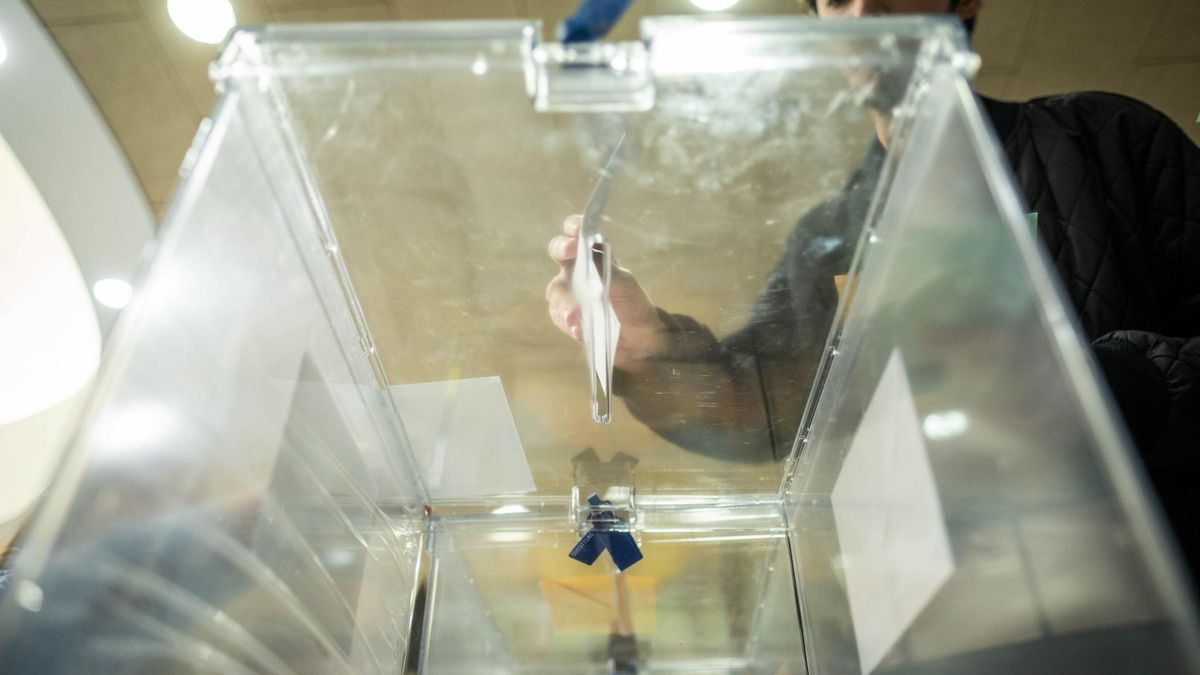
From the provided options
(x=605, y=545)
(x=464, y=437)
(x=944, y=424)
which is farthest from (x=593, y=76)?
(x=605, y=545)

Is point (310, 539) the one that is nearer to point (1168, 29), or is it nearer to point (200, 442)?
point (200, 442)

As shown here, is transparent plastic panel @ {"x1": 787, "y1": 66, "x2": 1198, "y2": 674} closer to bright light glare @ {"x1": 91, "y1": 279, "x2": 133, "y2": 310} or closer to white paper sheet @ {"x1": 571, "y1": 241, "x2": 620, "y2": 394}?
white paper sheet @ {"x1": 571, "y1": 241, "x2": 620, "y2": 394}

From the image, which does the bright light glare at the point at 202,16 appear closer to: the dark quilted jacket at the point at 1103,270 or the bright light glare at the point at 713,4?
the bright light glare at the point at 713,4

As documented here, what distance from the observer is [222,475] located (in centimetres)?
46

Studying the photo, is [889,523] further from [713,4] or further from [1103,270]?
[713,4]

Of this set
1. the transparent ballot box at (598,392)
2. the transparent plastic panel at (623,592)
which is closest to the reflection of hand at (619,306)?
the transparent ballot box at (598,392)

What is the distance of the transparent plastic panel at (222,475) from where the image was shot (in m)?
0.35

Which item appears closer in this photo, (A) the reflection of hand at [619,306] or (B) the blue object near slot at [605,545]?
(A) the reflection of hand at [619,306]

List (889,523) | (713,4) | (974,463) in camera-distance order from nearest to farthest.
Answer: (974,463) < (889,523) < (713,4)

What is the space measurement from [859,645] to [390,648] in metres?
0.41

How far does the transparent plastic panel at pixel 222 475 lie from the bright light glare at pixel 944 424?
42cm

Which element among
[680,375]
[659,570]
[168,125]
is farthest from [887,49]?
[168,125]

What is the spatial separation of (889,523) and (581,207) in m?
0.31

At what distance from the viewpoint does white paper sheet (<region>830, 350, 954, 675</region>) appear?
47cm
